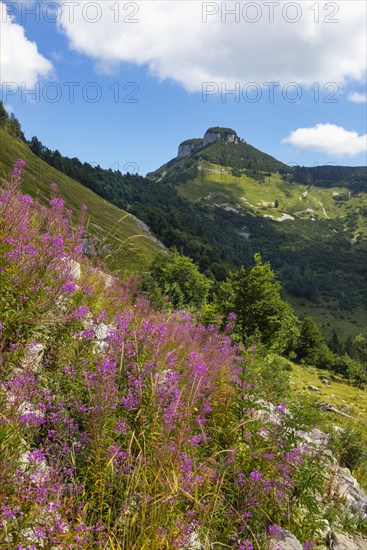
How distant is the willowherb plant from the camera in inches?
119

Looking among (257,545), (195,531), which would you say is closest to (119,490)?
(195,531)

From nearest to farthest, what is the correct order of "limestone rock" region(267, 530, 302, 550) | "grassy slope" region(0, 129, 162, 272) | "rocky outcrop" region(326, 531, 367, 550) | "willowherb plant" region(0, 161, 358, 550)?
"willowherb plant" region(0, 161, 358, 550) < "limestone rock" region(267, 530, 302, 550) < "rocky outcrop" region(326, 531, 367, 550) < "grassy slope" region(0, 129, 162, 272)

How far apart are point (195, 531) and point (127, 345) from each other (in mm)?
2201

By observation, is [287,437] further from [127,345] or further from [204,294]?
[204,294]

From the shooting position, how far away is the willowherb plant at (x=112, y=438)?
3.03 meters

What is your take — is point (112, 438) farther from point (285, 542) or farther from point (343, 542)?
point (343, 542)

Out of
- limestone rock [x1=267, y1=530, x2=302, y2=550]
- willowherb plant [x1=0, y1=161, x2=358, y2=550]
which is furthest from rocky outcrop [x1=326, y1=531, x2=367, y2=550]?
limestone rock [x1=267, y1=530, x2=302, y2=550]

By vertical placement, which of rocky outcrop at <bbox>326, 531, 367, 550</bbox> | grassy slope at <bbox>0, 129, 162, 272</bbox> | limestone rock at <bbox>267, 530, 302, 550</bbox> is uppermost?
grassy slope at <bbox>0, 129, 162, 272</bbox>

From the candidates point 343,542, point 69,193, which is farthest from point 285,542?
point 69,193

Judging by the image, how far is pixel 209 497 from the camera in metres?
3.86

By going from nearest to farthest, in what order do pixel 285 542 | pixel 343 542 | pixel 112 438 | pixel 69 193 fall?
pixel 112 438 < pixel 285 542 < pixel 343 542 < pixel 69 193

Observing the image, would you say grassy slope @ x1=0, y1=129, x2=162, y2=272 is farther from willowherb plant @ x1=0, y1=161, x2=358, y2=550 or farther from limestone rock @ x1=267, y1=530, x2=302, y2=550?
limestone rock @ x1=267, y1=530, x2=302, y2=550

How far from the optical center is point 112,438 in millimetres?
3723

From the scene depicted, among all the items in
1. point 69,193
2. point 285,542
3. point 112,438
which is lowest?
point 285,542
